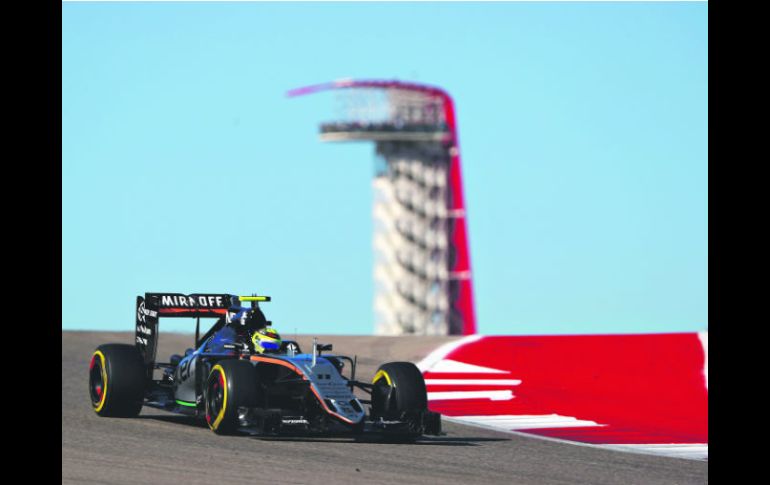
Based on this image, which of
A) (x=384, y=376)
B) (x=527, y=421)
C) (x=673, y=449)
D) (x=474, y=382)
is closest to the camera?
(x=384, y=376)

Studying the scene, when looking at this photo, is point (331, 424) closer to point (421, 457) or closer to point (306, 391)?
point (306, 391)

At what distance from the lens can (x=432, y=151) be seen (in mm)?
78750

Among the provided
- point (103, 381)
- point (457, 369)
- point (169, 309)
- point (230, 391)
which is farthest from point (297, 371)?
point (457, 369)

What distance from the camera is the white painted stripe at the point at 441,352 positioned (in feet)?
76.4

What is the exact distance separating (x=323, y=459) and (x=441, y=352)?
1253 centimetres

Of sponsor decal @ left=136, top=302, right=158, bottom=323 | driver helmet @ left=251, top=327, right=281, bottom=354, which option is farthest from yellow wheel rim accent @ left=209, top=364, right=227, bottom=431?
sponsor decal @ left=136, top=302, right=158, bottom=323

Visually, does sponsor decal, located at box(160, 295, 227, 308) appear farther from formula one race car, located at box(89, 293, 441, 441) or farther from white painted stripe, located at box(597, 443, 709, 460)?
white painted stripe, located at box(597, 443, 709, 460)

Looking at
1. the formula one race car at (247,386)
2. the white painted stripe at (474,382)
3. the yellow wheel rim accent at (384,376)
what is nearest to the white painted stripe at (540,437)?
the formula one race car at (247,386)

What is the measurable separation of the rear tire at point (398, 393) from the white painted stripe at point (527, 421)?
264 centimetres

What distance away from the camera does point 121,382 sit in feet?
50.2

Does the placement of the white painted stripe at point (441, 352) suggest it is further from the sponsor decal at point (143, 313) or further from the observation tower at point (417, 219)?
the observation tower at point (417, 219)

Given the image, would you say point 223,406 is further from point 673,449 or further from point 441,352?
point 441,352

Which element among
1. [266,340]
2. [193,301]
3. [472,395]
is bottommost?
[472,395]
